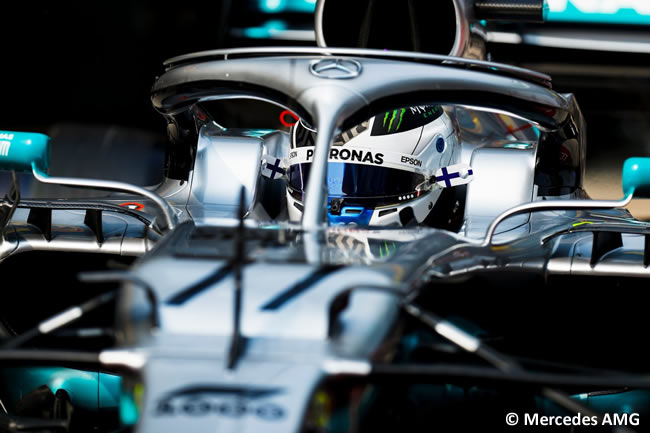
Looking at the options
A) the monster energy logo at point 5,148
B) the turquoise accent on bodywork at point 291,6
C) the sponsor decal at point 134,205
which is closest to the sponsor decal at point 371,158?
the sponsor decal at point 134,205

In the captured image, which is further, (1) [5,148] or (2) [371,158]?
(2) [371,158]

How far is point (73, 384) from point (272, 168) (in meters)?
0.84

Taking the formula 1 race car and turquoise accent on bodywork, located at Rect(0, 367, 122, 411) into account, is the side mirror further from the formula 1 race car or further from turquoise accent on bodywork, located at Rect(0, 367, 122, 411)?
turquoise accent on bodywork, located at Rect(0, 367, 122, 411)

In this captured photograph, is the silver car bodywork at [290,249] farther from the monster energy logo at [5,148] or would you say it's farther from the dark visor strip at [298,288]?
the monster energy logo at [5,148]

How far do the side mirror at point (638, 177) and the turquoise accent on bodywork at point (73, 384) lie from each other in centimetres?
130

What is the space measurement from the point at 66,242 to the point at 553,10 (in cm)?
394

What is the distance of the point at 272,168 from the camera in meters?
2.35

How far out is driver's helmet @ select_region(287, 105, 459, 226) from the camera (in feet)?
6.36

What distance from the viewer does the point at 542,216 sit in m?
2.19

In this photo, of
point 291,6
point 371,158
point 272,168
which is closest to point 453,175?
point 371,158

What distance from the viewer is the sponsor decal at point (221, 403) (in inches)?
36.8

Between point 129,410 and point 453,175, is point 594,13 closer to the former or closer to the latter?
point 453,175

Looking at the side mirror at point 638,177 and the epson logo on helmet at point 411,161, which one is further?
the epson logo on helmet at point 411,161

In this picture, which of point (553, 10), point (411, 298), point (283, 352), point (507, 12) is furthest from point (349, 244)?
point (553, 10)
